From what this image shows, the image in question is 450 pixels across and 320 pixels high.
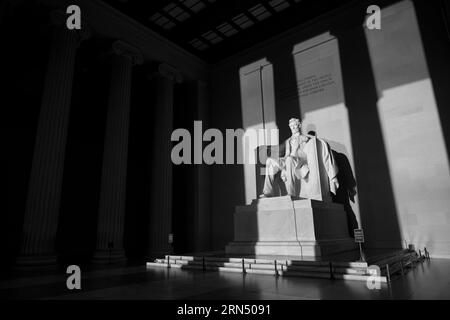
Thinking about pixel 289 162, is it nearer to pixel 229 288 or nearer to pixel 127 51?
pixel 229 288

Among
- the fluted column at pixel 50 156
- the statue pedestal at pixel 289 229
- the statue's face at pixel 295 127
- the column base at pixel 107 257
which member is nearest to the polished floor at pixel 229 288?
the statue pedestal at pixel 289 229

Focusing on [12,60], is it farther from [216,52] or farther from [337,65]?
[337,65]

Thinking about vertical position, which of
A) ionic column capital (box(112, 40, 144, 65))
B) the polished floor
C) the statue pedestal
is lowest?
the polished floor

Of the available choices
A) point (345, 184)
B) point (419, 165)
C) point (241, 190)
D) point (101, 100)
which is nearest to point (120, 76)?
point (101, 100)

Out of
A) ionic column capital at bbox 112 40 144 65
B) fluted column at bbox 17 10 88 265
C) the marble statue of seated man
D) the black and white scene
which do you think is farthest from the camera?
ionic column capital at bbox 112 40 144 65

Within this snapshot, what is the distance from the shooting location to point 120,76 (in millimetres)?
12805

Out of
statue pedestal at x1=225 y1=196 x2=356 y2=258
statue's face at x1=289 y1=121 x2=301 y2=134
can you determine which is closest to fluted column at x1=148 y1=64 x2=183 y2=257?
statue pedestal at x1=225 y1=196 x2=356 y2=258

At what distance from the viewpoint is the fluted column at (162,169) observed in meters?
13.3

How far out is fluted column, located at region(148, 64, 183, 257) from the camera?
13.3 meters

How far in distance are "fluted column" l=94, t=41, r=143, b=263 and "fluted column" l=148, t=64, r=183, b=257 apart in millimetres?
1800

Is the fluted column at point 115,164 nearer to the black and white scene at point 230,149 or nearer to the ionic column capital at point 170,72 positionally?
the black and white scene at point 230,149

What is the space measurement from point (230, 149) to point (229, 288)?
37.2 feet

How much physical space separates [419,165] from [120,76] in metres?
11.9

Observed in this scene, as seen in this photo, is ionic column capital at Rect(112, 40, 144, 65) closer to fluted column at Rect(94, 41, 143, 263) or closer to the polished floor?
fluted column at Rect(94, 41, 143, 263)
